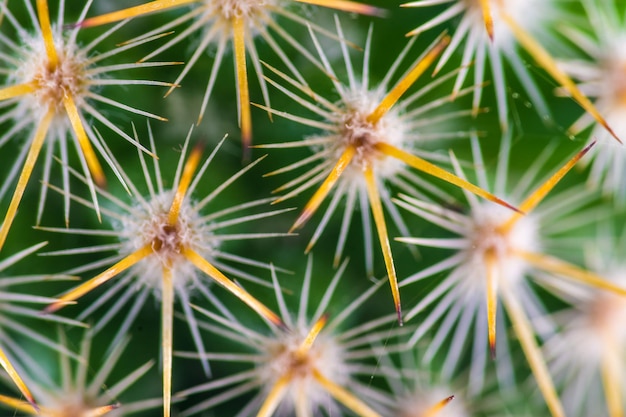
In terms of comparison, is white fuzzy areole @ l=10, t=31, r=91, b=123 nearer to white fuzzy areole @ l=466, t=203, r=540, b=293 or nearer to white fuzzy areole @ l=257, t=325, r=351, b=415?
white fuzzy areole @ l=257, t=325, r=351, b=415

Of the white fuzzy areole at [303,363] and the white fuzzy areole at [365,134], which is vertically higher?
the white fuzzy areole at [365,134]

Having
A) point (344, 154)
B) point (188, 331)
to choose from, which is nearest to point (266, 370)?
point (188, 331)

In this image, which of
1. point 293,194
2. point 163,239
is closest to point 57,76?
point 163,239

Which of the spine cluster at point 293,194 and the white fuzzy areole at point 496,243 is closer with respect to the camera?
the spine cluster at point 293,194

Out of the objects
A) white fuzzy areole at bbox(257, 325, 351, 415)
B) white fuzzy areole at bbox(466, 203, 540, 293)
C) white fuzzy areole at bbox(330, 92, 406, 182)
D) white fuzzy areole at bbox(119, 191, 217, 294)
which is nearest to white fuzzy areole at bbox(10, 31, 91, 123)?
white fuzzy areole at bbox(119, 191, 217, 294)

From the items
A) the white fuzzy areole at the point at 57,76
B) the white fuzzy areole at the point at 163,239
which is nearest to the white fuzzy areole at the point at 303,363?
the white fuzzy areole at the point at 163,239

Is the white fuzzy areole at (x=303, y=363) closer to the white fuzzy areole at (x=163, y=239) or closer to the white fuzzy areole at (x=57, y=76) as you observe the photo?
the white fuzzy areole at (x=163, y=239)

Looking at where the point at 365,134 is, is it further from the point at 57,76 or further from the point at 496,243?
the point at 57,76

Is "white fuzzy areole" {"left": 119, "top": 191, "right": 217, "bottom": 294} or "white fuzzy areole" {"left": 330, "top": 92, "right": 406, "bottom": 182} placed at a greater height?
"white fuzzy areole" {"left": 330, "top": 92, "right": 406, "bottom": 182}

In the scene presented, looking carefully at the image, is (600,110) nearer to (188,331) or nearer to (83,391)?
(188,331)

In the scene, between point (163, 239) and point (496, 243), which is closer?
point (163, 239)

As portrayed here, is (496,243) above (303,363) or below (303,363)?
above
